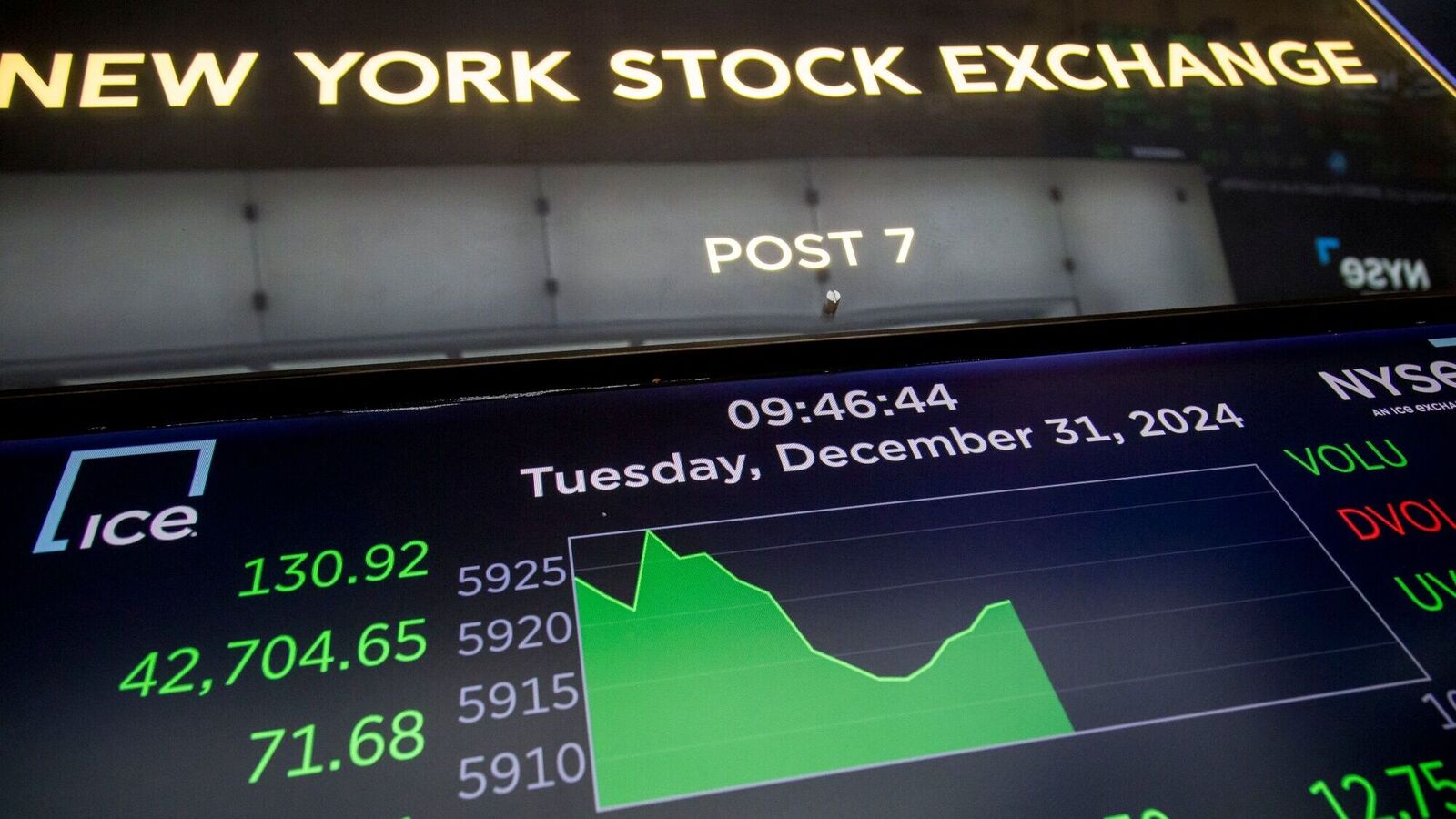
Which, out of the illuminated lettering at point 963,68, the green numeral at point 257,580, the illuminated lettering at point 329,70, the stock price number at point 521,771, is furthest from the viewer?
the illuminated lettering at point 963,68

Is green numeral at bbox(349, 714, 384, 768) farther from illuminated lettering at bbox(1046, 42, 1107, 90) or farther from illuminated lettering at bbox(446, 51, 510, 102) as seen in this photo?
illuminated lettering at bbox(1046, 42, 1107, 90)

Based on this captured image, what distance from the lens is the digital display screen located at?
3.95 feet

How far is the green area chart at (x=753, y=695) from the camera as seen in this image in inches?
47.8

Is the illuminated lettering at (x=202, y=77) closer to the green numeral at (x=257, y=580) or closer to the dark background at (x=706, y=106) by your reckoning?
the dark background at (x=706, y=106)

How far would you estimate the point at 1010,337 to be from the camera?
5.84ft

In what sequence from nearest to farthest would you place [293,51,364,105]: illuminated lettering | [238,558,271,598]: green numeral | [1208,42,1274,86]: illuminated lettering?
[238,558,271,598]: green numeral → [293,51,364,105]: illuminated lettering → [1208,42,1274,86]: illuminated lettering

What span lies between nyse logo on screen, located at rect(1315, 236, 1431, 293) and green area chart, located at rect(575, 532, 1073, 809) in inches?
44.6

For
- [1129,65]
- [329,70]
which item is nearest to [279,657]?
[329,70]

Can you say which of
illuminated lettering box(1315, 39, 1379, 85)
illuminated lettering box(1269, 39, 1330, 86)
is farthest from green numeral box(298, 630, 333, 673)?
illuminated lettering box(1315, 39, 1379, 85)

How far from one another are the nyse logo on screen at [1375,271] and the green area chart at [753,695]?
113cm

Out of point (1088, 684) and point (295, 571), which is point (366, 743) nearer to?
point (295, 571)

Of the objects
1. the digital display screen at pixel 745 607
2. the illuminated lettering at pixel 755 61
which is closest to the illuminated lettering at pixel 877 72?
the illuminated lettering at pixel 755 61

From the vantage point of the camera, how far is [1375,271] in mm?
1991

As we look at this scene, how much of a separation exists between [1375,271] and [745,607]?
1483 mm
